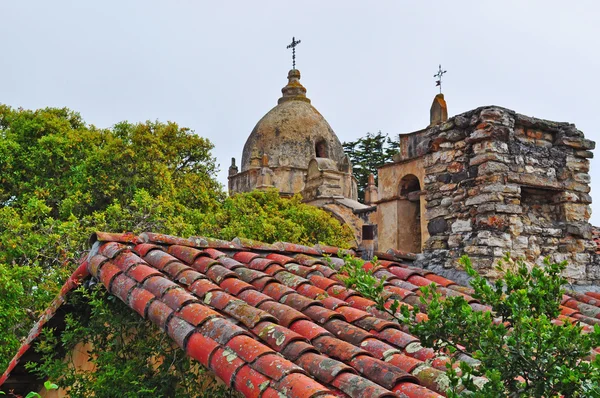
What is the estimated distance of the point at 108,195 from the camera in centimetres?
1530

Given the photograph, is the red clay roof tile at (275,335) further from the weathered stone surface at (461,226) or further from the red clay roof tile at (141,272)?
the weathered stone surface at (461,226)

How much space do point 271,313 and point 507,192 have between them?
3.10m

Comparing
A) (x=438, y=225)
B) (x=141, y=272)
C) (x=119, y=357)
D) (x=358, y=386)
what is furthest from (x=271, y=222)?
(x=358, y=386)

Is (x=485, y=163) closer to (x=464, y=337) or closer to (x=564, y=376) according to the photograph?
(x=464, y=337)

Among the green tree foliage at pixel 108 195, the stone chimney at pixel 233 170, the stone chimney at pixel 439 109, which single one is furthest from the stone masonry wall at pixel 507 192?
the stone chimney at pixel 233 170

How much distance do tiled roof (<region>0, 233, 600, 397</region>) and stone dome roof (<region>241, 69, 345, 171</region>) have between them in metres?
25.1

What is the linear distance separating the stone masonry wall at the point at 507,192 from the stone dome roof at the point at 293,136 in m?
24.0

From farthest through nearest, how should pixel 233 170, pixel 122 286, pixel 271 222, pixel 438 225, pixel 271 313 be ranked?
pixel 233 170 < pixel 271 222 < pixel 438 225 < pixel 122 286 < pixel 271 313

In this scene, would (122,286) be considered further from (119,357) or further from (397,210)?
(397,210)

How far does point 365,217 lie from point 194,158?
26.8ft

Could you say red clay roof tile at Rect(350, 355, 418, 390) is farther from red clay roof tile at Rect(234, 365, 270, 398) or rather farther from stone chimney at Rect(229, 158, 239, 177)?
stone chimney at Rect(229, 158, 239, 177)

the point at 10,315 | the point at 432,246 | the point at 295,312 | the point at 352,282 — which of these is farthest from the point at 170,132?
the point at 352,282

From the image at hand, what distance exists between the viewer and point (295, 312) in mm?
4137

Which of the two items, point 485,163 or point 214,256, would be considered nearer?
point 214,256
